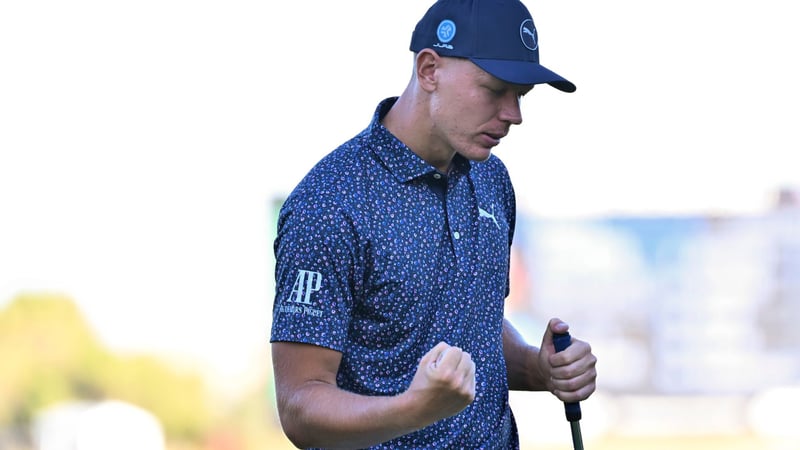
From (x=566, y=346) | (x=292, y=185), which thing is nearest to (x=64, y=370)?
(x=292, y=185)

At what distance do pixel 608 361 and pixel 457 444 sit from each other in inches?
167

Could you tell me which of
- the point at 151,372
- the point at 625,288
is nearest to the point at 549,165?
the point at 625,288

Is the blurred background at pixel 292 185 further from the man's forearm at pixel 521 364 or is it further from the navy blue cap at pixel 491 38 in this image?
the navy blue cap at pixel 491 38

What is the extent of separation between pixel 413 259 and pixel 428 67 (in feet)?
1.25

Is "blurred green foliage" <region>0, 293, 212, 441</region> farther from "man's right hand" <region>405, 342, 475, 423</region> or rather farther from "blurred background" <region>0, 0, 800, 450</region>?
"man's right hand" <region>405, 342, 475, 423</region>

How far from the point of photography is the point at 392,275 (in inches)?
95.7

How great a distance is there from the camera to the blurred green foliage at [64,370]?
648 cm

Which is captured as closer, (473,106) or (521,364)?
(473,106)

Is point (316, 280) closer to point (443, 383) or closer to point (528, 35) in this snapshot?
point (443, 383)

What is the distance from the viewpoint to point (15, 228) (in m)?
6.51

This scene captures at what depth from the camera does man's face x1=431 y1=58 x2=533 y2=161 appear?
2486mm

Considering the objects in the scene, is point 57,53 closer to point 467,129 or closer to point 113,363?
point 113,363

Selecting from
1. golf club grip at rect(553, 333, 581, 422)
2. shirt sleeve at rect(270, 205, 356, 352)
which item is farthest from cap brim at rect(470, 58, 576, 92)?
golf club grip at rect(553, 333, 581, 422)

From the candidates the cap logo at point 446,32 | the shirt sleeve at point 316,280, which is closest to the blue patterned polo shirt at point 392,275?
the shirt sleeve at point 316,280
